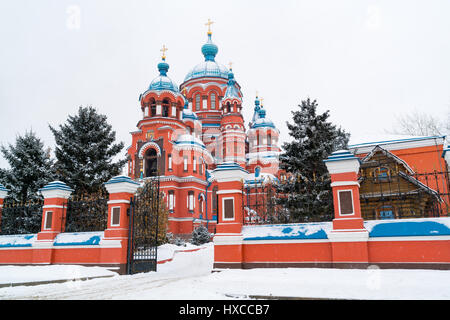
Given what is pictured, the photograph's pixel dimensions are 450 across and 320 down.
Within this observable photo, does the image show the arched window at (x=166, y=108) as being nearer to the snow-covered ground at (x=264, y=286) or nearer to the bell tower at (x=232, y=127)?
the bell tower at (x=232, y=127)

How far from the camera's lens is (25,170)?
53.1ft

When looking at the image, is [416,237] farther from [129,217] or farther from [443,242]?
[129,217]

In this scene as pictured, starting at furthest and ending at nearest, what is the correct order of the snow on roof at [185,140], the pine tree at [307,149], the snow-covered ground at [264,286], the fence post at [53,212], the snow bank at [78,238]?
the snow on roof at [185,140]
the pine tree at [307,149]
the fence post at [53,212]
the snow bank at [78,238]
the snow-covered ground at [264,286]

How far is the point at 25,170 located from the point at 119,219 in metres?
9.37


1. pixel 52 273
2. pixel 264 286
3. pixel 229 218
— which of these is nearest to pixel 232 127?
pixel 229 218

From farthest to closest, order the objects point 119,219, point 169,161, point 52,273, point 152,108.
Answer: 1. point 152,108
2. point 169,161
3. point 119,219
4. point 52,273

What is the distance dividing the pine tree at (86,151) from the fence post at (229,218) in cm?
935

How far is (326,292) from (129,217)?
5.86 metres

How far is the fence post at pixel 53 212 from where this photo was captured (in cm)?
1018

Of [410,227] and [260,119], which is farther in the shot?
[260,119]

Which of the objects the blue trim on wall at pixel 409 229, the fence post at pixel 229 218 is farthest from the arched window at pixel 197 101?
the blue trim on wall at pixel 409 229

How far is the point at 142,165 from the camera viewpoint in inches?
1190

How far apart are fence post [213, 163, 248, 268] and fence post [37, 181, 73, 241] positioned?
4.79 metres

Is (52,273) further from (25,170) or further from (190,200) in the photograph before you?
(190,200)
